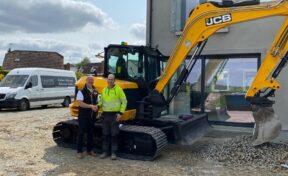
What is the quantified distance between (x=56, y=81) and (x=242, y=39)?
39.2 ft

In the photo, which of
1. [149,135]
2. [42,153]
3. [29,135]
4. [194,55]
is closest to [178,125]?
[149,135]

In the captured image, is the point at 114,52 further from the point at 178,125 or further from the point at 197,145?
the point at 197,145

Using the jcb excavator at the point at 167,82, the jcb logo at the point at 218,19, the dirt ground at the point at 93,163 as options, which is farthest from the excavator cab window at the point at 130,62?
the dirt ground at the point at 93,163

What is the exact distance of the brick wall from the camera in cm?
4850

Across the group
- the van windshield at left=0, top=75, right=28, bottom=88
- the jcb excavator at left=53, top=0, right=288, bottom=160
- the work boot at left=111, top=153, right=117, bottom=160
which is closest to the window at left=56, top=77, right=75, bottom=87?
the van windshield at left=0, top=75, right=28, bottom=88

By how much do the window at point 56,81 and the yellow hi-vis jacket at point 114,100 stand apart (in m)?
11.6

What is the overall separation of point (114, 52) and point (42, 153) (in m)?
2.97

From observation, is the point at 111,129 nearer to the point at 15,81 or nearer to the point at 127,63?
the point at 127,63

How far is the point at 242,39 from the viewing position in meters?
10.5

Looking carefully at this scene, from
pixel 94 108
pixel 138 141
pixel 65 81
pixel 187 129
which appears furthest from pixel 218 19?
pixel 65 81

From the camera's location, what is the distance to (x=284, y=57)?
297 inches

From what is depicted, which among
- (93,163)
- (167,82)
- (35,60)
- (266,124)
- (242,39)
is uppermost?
(35,60)

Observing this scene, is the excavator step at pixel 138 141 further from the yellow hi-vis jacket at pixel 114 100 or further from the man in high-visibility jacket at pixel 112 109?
the yellow hi-vis jacket at pixel 114 100

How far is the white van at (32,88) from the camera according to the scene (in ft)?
55.8
